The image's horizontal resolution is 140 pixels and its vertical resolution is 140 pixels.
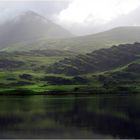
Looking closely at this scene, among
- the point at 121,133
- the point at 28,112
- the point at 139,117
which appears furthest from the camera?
the point at 28,112

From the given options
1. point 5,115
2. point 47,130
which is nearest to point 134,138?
point 47,130

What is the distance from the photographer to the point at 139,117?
303 feet

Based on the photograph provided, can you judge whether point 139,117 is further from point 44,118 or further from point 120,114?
point 44,118

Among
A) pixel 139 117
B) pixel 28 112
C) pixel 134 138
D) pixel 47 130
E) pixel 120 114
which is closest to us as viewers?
pixel 134 138

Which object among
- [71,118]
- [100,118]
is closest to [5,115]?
[71,118]

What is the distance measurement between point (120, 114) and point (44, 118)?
22527 mm

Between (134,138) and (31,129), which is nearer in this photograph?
(134,138)

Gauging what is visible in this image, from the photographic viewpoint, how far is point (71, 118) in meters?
96.0

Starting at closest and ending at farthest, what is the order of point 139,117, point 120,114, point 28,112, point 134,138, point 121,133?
point 134,138
point 121,133
point 139,117
point 120,114
point 28,112

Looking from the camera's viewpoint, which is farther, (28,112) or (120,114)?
(28,112)

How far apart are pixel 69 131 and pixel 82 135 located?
6093 millimetres

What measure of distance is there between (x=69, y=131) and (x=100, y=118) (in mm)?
20640

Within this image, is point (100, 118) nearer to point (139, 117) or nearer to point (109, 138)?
point (139, 117)

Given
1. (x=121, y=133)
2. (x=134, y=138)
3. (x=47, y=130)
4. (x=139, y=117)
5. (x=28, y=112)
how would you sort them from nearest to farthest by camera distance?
1. (x=134, y=138)
2. (x=121, y=133)
3. (x=47, y=130)
4. (x=139, y=117)
5. (x=28, y=112)
